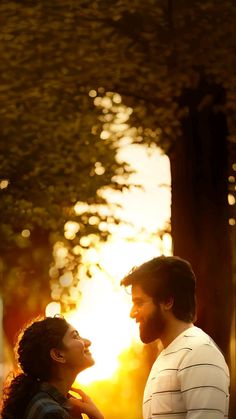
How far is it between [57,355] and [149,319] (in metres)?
0.58

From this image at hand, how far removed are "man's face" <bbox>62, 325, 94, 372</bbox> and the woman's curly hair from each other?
46mm

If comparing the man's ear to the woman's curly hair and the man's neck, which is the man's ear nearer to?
the woman's curly hair

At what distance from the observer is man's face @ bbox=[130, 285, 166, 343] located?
259 inches

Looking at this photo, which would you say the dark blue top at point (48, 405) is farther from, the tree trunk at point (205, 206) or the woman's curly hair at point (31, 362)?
the tree trunk at point (205, 206)

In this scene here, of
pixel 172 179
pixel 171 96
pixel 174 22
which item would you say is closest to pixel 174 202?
pixel 172 179

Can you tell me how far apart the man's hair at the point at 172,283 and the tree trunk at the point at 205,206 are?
26.0ft

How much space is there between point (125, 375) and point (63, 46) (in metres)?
49.4

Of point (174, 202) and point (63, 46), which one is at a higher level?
point (63, 46)

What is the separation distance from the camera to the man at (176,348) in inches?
240

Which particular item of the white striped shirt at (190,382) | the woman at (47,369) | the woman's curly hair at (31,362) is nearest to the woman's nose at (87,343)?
the woman at (47,369)

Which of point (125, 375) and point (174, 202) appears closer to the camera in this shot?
point (174, 202)

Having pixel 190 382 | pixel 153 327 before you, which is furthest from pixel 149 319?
pixel 190 382

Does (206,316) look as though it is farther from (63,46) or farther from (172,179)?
(63,46)

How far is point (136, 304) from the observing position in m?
6.68
